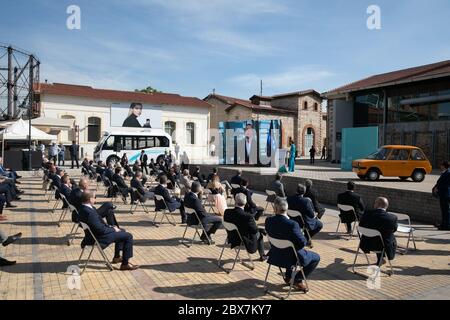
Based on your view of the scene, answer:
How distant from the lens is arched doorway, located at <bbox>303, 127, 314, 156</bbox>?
47.5 metres

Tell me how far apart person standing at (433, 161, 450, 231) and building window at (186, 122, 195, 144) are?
33438 millimetres

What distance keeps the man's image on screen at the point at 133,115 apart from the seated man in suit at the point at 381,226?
33.9 m

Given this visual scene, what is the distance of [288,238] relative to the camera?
5352 millimetres

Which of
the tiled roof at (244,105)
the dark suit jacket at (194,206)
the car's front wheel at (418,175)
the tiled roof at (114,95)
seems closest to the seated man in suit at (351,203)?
the dark suit jacket at (194,206)

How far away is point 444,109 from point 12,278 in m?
27.0

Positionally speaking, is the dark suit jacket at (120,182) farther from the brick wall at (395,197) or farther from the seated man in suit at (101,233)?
the brick wall at (395,197)

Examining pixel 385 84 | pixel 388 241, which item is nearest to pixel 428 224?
pixel 388 241

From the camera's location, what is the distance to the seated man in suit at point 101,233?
614 centimetres

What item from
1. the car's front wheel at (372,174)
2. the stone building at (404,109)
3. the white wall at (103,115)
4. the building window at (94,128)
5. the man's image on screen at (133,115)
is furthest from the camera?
the man's image on screen at (133,115)

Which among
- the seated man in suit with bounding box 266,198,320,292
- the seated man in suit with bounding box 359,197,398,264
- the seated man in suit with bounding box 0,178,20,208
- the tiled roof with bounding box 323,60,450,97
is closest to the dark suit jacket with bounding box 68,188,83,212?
the seated man in suit with bounding box 266,198,320,292

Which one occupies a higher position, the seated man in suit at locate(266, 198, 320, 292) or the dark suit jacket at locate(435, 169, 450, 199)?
the dark suit jacket at locate(435, 169, 450, 199)

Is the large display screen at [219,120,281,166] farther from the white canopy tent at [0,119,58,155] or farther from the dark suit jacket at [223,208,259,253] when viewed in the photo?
the dark suit jacket at [223,208,259,253]

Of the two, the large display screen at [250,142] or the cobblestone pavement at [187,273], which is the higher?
the large display screen at [250,142]
